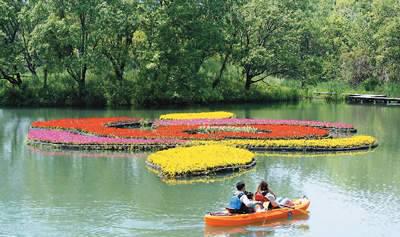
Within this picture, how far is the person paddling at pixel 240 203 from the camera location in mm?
20219

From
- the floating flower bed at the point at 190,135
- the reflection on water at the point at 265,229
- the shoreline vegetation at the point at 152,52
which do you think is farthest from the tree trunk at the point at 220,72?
the reflection on water at the point at 265,229

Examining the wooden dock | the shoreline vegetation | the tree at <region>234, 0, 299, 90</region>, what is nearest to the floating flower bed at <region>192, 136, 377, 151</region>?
the shoreline vegetation

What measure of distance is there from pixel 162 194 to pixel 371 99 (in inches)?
2113

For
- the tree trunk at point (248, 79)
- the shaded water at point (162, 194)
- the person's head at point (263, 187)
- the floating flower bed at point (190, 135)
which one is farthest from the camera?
the tree trunk at point (248, 79)

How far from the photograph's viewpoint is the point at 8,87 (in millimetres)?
66188

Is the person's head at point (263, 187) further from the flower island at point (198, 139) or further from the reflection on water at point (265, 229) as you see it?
the flower island at point (198, 139)

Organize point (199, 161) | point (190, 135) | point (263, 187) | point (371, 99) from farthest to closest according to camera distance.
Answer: point (371, 99) → point (190, 135) → point (199, 161) → point (263, 187)

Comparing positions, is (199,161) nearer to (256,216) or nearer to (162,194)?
(162,194)

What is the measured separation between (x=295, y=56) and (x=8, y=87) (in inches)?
1321

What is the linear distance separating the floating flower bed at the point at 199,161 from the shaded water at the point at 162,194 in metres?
0.68

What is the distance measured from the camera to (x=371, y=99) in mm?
73125

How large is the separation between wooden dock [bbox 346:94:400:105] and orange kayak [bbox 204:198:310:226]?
52803 millimetres

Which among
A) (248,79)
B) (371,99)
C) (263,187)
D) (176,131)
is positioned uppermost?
(248,79)

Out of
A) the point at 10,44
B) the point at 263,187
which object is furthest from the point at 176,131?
the point at 10,44
